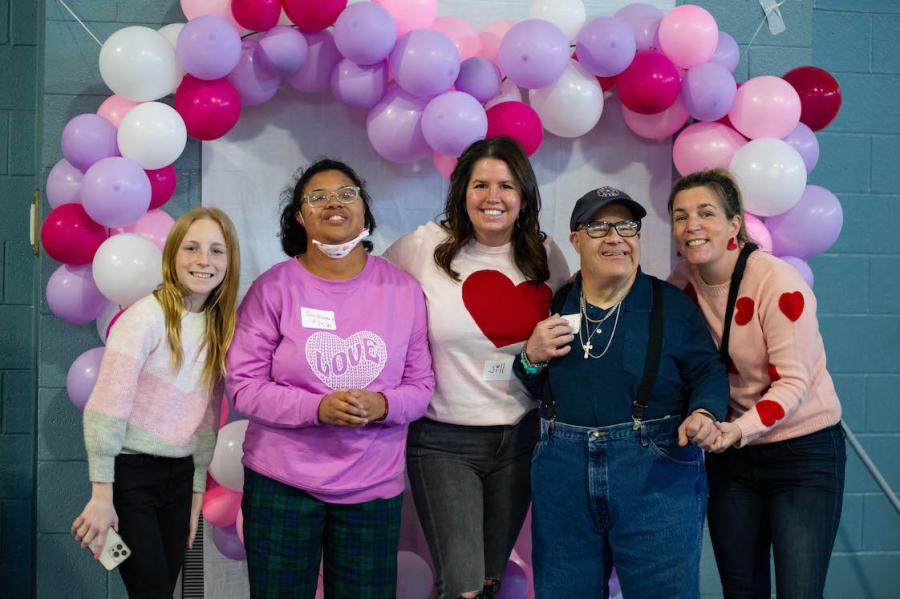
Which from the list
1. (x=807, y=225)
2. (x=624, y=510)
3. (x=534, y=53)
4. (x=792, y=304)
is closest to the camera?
(x=624, y=510)

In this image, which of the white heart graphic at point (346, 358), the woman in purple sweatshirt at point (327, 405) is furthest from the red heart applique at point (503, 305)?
the white heart graphic at point (346, 358)

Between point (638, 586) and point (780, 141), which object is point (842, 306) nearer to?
point (780, 141)

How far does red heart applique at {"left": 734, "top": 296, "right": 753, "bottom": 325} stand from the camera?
6.71 ft

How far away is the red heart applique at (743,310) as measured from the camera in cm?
204

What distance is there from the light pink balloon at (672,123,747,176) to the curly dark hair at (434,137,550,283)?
0.74 m

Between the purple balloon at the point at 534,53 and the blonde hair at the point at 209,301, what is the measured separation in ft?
3.35

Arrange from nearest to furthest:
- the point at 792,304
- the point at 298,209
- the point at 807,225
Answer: the point at 792,304, the point at 298,209, the point at 807,225

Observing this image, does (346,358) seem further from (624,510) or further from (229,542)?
(229,542)

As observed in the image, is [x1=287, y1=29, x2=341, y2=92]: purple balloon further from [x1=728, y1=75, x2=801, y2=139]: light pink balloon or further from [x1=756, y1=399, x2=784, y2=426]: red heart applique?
[x1=756, y1=399, x2=784, y2=426]: red heart applique

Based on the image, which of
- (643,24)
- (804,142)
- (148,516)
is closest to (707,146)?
(804,142)

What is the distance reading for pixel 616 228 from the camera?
6.38 feet

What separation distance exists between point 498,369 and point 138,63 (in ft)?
4.62

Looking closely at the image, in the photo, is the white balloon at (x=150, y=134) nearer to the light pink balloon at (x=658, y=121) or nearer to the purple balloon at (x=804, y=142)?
the light pink balloon at (x=658, y=121)

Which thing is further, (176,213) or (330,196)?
(176,213)
